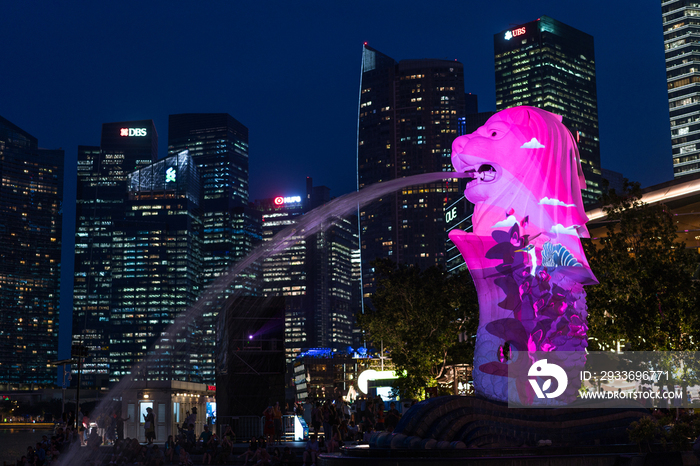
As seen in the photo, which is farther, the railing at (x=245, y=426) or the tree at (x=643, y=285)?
the railing at (x=245, y=426)

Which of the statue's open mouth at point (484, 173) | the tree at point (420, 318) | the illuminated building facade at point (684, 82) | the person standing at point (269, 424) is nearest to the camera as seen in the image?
the statue's open mouth at point (484, 173)

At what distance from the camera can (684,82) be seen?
176 meters

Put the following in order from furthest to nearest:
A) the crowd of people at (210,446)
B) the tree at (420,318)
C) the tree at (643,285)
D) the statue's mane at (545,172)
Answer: the tree at (420,318), the tree at (643,285), the crowd of people at (210,446), the statue's mane at (545,172)

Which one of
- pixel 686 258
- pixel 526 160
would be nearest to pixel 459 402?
pixel 526 160

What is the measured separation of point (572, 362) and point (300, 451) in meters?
11.1

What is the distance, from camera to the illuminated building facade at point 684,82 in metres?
173

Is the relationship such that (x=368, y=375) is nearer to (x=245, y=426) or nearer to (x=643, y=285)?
(x=245, y=426)

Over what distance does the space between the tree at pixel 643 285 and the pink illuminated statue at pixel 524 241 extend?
459 centimetres

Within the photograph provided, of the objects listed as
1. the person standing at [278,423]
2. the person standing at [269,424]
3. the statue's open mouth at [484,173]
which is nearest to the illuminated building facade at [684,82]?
the person standing at [278,423]

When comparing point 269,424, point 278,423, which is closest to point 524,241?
point 269,424

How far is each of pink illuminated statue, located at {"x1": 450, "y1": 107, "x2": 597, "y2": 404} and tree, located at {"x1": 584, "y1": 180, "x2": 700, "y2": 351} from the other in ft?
15.1

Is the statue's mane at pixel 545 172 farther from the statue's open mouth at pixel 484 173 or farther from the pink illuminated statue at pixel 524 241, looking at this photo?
the statue's open mouth at pixel 484 173

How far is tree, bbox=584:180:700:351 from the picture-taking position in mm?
26438

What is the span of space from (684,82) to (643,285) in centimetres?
16736
